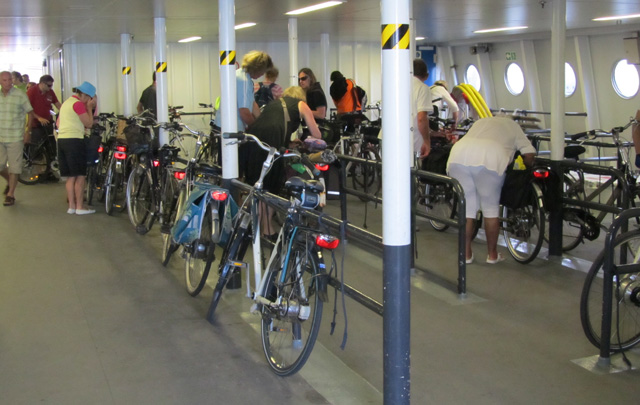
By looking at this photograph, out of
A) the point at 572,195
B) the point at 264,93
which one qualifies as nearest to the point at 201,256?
the point at 572,195

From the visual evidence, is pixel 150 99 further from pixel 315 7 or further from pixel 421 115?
pixel 421 115

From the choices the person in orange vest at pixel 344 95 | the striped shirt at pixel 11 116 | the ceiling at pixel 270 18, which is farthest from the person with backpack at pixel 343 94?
the striped shirt at pixel 11 116

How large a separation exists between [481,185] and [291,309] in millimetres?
2927

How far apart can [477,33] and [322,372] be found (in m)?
12.5

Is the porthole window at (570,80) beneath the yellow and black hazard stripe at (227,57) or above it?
above

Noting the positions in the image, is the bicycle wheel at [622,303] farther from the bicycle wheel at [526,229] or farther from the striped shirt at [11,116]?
the striped shirt at [11,116]

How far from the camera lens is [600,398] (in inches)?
152

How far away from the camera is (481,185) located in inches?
247

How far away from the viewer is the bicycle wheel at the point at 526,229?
637 centimetres

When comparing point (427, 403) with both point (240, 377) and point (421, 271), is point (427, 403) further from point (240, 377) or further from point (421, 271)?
point (421, 271)

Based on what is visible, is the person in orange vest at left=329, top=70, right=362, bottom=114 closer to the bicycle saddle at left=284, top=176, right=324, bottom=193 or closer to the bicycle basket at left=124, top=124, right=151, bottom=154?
the bicycle basket at left=124, top=124, right=151, bottom=154

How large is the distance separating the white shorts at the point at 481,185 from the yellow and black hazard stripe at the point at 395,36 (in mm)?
3271

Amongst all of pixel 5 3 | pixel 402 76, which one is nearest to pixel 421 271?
pixel 402 76

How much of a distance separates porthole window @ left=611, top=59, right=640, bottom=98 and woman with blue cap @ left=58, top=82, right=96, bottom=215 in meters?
10.7
